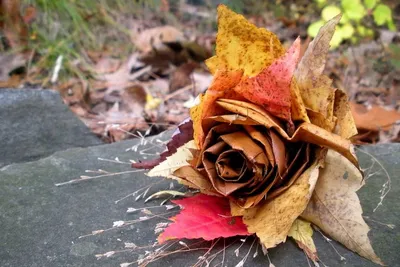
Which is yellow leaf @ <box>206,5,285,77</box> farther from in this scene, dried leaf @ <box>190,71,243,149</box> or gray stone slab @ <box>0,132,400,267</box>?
gray stone slab @ <box>0,132,400,267</box>

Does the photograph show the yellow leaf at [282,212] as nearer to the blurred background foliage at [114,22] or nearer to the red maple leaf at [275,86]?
the red maple leaf at [275,86]

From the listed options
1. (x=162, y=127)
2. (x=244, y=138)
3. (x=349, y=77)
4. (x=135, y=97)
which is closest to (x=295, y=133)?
(x=244, y=138)

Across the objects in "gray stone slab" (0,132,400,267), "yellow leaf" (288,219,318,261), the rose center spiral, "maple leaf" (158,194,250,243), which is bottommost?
"gray stone slab" (0,132,400,267)

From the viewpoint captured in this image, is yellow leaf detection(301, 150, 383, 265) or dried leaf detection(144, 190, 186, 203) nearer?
yellow leaf detection(301, 150, 383, 265)

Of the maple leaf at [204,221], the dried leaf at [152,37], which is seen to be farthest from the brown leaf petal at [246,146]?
the dried leaf at [152,37]

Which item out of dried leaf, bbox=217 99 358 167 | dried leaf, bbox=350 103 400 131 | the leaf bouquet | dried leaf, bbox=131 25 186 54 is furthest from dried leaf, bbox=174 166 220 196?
dried leaf, bbox=131 25 186 54

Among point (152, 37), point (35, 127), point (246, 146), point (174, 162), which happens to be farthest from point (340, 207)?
point (152, 37)
